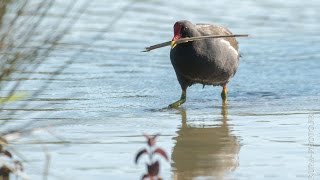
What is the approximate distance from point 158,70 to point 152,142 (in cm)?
637

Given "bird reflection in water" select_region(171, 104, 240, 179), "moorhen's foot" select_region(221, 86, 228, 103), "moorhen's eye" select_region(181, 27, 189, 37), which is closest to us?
"bird reflection in water" select_region(171, 104, 240, 179)

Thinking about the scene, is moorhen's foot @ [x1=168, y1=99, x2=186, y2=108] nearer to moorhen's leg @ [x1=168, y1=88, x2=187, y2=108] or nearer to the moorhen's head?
moorhen's leg @ [x1=168, y1=88, x2=187, y2=108]

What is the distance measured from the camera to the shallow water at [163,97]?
5.61 metres

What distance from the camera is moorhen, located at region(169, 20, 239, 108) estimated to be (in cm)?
852

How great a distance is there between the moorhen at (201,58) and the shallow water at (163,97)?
0.78ft

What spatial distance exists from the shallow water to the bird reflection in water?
0.01 metres

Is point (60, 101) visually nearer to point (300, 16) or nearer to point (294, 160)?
point (294, 160)

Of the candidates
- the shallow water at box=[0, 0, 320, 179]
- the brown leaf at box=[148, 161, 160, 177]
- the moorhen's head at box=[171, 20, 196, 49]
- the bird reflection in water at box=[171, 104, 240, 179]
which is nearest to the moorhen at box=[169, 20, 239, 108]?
the moorhen's head at box=[171, 20, 196, 49]

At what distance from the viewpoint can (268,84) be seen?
376 inches

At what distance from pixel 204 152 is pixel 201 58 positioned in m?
2.34

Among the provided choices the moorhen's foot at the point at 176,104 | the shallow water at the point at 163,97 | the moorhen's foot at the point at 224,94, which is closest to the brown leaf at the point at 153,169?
the shallow water at the point at 163,97

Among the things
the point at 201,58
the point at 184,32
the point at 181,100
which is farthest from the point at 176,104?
the point at 184,32

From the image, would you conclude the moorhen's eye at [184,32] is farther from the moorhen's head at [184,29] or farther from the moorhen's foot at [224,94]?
the moorhen's foot at [224,94]

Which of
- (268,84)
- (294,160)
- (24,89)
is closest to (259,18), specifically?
(268,84)
